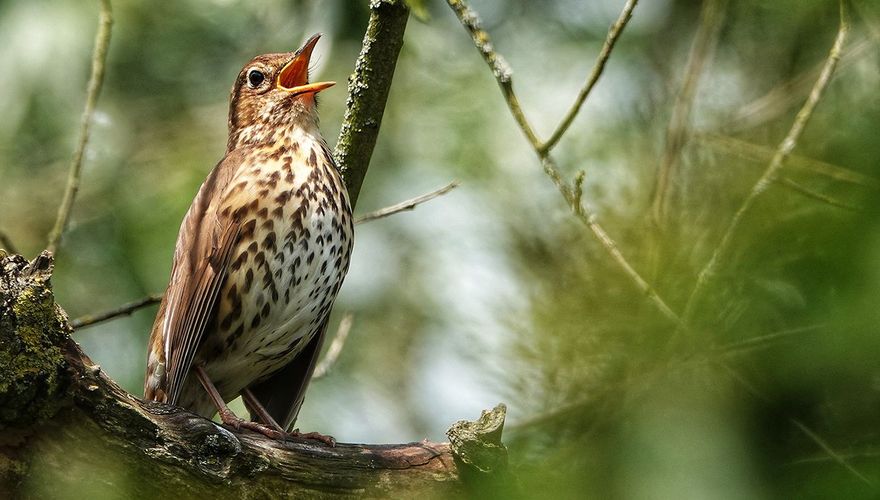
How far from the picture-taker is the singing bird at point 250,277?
14.1ft

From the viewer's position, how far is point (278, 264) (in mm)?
4285

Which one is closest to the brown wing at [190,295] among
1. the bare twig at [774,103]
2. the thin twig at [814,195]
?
the bare twig at [774,103]

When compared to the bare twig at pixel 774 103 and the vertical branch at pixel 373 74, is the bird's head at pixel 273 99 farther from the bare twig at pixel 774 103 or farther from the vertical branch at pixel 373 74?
the bare twig at pixel 774 103

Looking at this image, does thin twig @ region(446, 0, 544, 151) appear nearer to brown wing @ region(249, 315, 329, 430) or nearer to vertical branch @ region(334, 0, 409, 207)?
vertical branch @ region(334, 0, 409, 207)

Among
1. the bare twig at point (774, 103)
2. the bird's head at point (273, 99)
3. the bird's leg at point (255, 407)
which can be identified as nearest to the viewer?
the bare twig at point (774, 103)

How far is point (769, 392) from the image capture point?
84cm

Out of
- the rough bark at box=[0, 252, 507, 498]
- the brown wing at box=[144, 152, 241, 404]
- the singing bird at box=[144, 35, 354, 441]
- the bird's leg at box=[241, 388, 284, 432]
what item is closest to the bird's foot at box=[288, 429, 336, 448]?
the rough bark at box=[0, 252, 507, 498]

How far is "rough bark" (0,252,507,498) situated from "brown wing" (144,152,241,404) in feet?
3.23

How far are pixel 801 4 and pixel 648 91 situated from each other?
370 cm

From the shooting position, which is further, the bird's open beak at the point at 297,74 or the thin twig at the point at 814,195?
the bird's open beak at the point at 297,74

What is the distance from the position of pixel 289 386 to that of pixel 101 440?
225 centimetres

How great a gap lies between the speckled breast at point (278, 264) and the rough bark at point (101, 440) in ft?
3.43

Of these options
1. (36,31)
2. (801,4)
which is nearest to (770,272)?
(801,4)

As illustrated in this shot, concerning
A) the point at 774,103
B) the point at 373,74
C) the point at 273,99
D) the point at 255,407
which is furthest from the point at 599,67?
the point at 255,407
